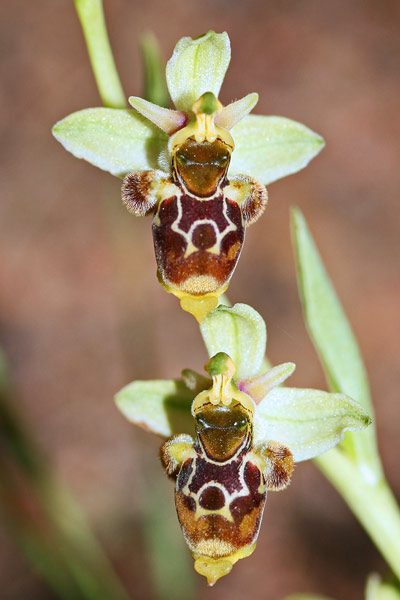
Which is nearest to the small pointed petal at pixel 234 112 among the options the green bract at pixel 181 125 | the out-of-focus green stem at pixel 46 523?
the green bract at pixel 181 125

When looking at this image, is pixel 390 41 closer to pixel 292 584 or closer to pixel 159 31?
pixel 159 31

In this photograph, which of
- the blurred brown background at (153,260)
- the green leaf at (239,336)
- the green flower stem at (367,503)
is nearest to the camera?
the green leaf at (239,336)

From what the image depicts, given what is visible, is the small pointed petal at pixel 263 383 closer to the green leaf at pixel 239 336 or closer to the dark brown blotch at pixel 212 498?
the green leaf at pixel 239 336

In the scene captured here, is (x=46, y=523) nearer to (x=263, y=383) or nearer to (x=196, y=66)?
(x=263, y=383)

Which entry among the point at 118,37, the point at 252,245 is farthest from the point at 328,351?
the point at 118,37

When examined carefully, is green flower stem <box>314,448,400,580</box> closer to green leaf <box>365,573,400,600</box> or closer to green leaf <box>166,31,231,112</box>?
green leaf <box>365,573,400,600</box>

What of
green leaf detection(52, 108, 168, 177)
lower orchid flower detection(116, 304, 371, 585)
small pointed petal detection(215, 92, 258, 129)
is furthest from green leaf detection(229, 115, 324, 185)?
lower orchid flower detection(116, 304, 371, 585)

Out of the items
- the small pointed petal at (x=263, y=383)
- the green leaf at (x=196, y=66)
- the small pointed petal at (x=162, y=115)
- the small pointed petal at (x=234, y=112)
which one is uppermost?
the green leaf at (x=196, y=66)
